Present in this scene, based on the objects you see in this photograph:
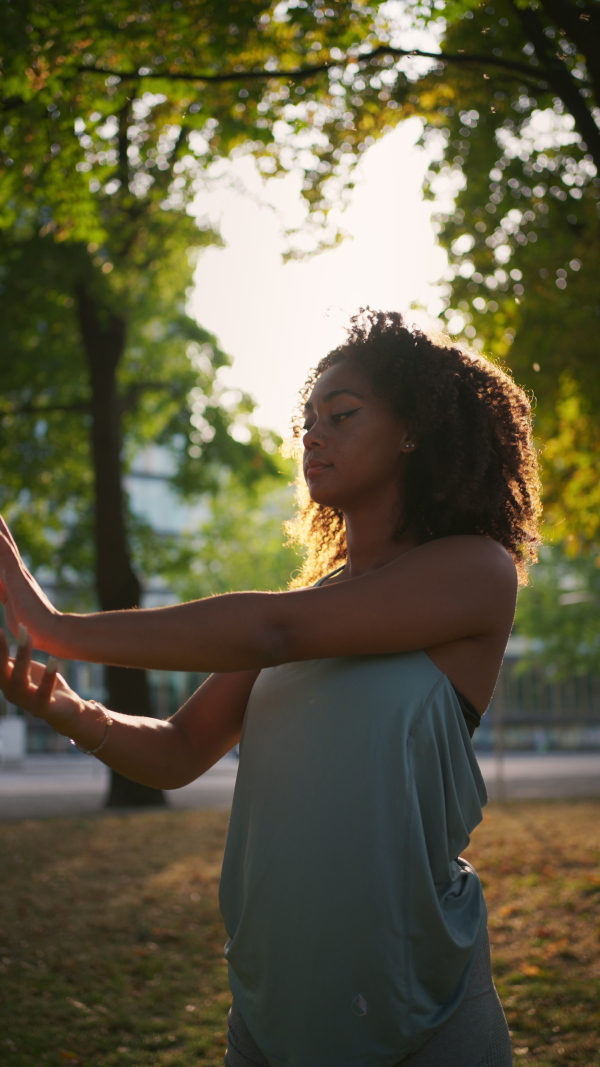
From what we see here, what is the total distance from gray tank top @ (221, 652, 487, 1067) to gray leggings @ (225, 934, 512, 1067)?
0.03 metres

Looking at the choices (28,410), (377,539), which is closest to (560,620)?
(28,410)

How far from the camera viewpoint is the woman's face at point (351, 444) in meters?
2.01

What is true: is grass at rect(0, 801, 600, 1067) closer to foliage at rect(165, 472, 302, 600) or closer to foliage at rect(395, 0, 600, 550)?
foliage at rect(395, 0, 600, 550)

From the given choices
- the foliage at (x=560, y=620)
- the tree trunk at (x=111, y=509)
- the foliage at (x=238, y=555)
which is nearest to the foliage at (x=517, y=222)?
the tree trunk at (x=111, y=509)

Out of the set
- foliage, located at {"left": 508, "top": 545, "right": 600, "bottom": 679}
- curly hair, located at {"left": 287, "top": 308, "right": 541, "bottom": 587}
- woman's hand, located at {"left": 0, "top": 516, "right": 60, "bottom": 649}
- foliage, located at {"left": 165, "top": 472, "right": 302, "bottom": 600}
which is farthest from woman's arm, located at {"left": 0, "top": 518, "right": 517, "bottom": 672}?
foliage, located at {"left": 508, "top": 545, "right": 600, "bottom": 679}

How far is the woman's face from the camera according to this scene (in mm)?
2008

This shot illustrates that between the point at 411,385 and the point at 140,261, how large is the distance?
42.3 feet

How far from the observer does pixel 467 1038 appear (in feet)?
5.67

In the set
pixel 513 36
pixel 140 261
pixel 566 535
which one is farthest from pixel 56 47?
pixel 566 535

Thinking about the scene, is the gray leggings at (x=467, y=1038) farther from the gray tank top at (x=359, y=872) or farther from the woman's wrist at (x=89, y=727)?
the woman's wrist at (x=89, y=727)

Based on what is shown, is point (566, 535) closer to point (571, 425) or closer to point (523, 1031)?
point (571, 425)

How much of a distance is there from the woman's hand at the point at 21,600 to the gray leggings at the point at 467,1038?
0.78 metres

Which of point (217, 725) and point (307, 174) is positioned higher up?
point (307, 174)

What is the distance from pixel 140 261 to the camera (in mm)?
14258
